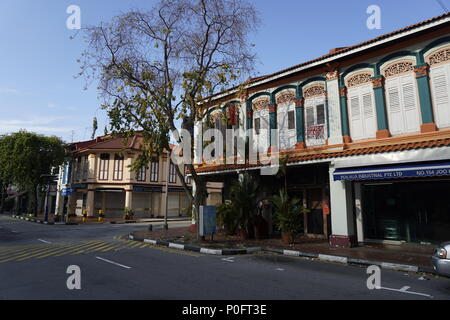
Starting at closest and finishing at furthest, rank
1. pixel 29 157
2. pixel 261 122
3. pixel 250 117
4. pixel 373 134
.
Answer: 1. pixel 373 134
2. pixel 261 122
3. pixel 250 117
4. pixel 29 157

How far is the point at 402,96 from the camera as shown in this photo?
10719 mm

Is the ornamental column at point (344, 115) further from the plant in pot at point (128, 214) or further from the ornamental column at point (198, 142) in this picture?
the plant in pot at point (128, 214)

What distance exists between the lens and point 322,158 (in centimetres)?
1159

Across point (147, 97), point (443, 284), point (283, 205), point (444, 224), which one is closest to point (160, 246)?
point (283, 205)

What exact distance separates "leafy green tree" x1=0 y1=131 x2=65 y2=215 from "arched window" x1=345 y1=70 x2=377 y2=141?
28.3 metres

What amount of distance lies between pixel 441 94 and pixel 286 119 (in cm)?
586

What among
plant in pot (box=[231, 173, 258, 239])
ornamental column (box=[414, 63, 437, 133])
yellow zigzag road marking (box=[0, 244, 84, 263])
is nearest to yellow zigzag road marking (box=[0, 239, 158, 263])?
yellow zigzag road marking (box=[0, 244, 84, 263])

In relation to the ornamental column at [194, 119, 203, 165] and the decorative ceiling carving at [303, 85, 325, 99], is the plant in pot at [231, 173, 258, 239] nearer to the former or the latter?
the ornamental column at [194, 119, 203, 165]

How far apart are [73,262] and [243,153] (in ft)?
29.4

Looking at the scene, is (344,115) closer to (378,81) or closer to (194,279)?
(378,81)

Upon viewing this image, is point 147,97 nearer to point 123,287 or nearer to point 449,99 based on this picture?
point 123,287

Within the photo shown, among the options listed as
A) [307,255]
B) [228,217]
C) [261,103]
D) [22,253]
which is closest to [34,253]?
[22,253]

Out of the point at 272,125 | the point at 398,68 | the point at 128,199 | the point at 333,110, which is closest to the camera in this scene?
the point at 398,68

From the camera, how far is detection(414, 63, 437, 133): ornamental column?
9977 mm
